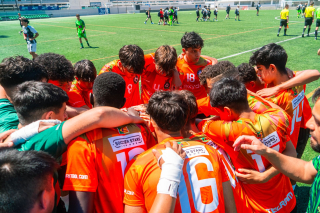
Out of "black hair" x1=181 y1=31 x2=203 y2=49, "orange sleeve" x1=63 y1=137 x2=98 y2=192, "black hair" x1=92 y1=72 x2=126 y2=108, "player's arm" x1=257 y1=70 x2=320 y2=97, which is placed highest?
"black hair" x1=181 y1=31 x2=203 y2=49

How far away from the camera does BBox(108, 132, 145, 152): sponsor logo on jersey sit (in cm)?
188

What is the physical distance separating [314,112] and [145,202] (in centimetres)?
152

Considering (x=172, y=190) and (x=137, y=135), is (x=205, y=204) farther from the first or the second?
(x=137, y=135)

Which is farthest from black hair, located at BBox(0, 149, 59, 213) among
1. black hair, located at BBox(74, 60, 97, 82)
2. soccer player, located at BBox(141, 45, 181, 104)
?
soccer player, located at BBox(141, 45, 181, 104)

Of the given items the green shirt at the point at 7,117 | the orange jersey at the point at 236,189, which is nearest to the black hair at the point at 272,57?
the orange jersey at the point at 236,189

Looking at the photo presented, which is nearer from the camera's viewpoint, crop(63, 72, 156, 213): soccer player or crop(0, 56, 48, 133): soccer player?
crop(63, 72, 156, 213): soccer player

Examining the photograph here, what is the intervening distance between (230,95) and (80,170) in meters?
1.55

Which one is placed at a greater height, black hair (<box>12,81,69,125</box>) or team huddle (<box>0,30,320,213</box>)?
black hair (<box>12,81,69,125</box>)

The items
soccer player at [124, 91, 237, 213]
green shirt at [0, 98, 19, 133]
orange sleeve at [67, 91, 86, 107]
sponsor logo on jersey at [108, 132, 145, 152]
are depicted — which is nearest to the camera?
soccer player at [124, 91, 237, 213]

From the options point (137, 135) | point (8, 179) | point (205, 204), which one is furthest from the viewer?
point (137, 135)

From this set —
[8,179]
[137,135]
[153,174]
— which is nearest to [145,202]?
[153,174]

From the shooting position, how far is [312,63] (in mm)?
10211

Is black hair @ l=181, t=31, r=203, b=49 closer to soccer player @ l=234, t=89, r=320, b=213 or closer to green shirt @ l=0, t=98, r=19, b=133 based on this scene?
soccer player @ l=234, t=89, r=320, b=213

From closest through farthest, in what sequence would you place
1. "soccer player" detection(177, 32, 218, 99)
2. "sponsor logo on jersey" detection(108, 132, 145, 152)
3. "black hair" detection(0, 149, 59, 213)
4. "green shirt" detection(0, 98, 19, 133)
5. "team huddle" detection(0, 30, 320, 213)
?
"black hair" detection(0, 149, 59, 213) < "team huddle" detection(0, 30, 320, 213) < "sponsor logo on jersey" detection(108, 132, 145, 152) < "green shirt" detection(0, 98, 19, 133) < "soccer player" detection(177, 32, 218, 99)
